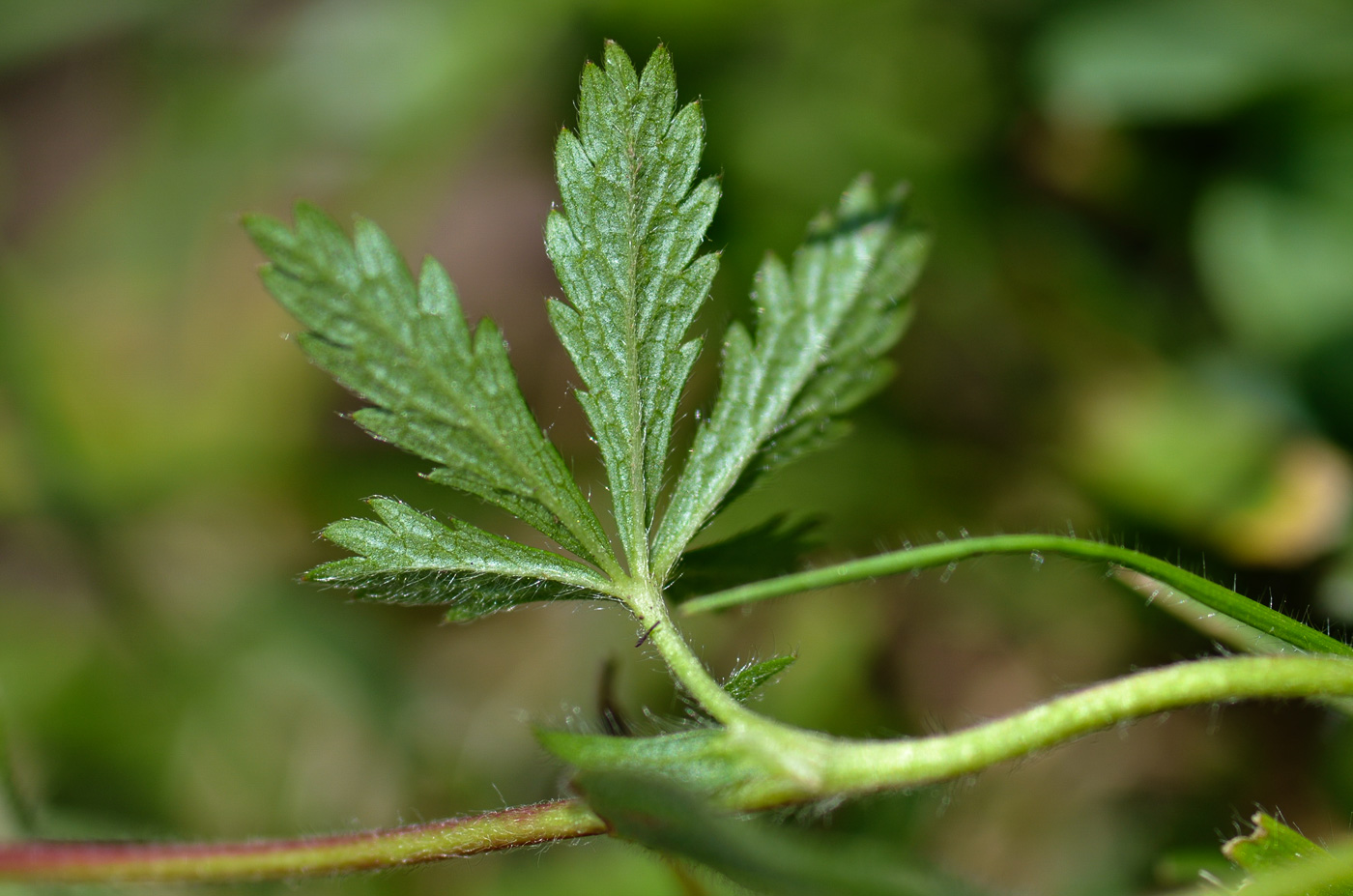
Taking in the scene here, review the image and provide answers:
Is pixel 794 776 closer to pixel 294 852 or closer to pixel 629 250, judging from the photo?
pixel 294 852

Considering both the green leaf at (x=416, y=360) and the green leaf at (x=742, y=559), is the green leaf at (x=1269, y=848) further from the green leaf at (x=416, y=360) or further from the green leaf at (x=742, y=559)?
the green leaf at (x=416, y=360)

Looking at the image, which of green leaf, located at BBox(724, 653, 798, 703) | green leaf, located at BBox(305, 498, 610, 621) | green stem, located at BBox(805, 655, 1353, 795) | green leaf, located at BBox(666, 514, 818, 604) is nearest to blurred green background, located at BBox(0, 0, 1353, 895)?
green leaf, located at BBox(666, 514, 818, 604)

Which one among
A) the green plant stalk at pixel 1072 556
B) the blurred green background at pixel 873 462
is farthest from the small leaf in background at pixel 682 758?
the blurred green background at pixel 873 462

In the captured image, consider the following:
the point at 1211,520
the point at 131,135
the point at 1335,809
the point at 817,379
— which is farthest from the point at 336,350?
the point at 131,135

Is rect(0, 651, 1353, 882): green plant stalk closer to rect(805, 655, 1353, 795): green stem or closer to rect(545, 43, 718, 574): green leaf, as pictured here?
rect(805, 655, 1353, 795): green stem

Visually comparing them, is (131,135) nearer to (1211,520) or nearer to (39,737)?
(39,737)
